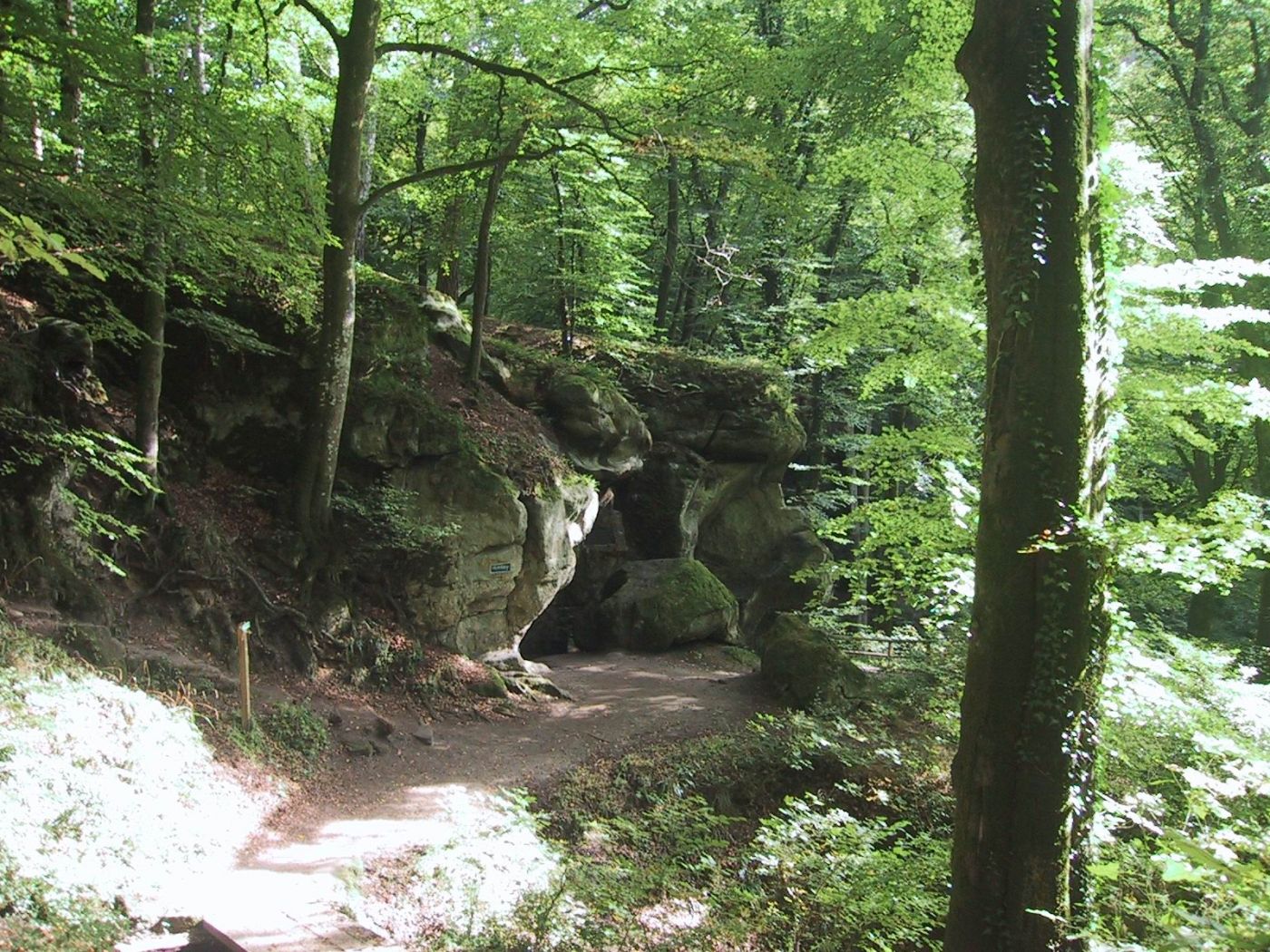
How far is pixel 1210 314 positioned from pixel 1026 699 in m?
5.31

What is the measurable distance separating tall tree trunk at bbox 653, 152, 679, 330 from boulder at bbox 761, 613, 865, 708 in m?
9.74

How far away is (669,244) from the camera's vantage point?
20.0 meters

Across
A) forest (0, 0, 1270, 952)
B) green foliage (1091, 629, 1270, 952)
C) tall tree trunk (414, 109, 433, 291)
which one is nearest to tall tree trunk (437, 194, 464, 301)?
forest (0, 0, 1270, 952)

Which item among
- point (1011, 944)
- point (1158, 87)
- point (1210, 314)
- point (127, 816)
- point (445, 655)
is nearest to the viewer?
point (1011, 944)

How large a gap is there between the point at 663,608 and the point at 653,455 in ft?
11.5

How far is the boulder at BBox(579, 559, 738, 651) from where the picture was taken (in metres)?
15.5

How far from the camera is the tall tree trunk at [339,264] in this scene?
9.95 metres

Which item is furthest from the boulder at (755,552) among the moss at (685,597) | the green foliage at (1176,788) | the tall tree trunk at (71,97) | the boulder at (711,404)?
the tall tree trunk at (71,97)

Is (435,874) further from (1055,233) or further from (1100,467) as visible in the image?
(1055,233)

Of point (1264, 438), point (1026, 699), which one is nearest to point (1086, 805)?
point (1026, 699)

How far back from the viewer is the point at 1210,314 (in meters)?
7.12

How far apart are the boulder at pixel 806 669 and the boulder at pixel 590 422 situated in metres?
4.42

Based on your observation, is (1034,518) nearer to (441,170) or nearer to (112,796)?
(112,796)

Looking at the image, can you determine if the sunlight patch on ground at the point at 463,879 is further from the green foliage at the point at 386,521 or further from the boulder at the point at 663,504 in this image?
the boulder at the point at 663,504
